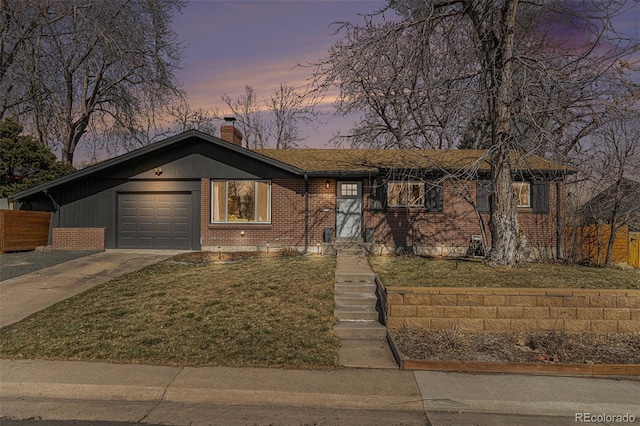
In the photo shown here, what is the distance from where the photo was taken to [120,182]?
1434 cm

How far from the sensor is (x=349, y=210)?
45.5 ft

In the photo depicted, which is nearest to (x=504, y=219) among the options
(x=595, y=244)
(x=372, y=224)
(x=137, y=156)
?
(x=372, y=224)

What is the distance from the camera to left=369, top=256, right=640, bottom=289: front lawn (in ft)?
24.4

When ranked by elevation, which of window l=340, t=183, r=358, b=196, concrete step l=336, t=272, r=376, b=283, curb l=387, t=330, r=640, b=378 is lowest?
curb l=387, t=330, r=640, b=378

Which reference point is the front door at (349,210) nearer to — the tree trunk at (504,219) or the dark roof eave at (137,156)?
the dark roof eave at (137,156)

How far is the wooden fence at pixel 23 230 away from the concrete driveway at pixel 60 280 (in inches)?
107

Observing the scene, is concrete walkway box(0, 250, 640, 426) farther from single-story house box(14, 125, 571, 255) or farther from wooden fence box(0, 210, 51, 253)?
wooden fence box(0, 210, 51, 253)

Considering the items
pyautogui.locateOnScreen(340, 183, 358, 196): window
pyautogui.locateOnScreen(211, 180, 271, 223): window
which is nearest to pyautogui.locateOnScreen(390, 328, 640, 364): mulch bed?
pyautogui.locateOnScreen(340, 183, 358, 196): window

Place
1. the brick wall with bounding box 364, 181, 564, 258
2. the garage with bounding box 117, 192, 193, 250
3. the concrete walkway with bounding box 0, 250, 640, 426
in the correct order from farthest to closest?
the garage with bounding box 117, 192, 193, 250 < the brick wall with bounding box 364, 181, 564, 258 < the concrete walkway with bounding box 0, 250, 640, 426

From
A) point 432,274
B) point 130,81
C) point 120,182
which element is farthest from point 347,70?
point 130,81

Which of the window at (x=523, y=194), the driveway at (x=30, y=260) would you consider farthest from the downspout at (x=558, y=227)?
the driveway at (x=30, y=260)

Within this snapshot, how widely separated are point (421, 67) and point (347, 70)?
79.4 inches

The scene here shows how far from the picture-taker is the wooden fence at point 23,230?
12.5 meters

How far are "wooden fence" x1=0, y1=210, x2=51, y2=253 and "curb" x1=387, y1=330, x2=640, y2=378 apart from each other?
13.8m
